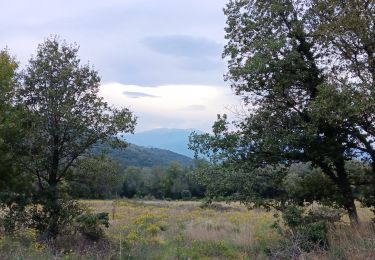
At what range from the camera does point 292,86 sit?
1380 centimetres

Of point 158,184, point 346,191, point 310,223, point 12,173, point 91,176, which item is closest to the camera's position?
point 310,223

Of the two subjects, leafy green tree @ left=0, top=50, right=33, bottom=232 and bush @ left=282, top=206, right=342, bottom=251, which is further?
leafy green tree @ left=0, top=50, right=33, bottom=232

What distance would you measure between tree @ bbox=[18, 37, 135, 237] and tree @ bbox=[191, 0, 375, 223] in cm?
441

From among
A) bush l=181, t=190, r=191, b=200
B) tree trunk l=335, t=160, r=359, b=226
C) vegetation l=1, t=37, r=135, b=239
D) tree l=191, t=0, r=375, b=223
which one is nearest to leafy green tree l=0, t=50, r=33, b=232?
vegetation l=1, t=37, r=135, b=239

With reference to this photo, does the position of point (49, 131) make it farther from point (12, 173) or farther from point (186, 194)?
point (186, 194)

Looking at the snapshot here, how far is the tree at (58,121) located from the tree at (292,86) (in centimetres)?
441

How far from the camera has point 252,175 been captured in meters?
13.9

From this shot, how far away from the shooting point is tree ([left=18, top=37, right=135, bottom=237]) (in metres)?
15.7

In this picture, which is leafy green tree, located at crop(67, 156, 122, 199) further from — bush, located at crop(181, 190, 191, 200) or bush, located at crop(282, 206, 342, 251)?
bush, located at crop(181, 190, 191, 200)

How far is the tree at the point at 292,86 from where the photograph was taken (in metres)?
12.5

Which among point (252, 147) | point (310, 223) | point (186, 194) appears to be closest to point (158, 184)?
point (186, 194)

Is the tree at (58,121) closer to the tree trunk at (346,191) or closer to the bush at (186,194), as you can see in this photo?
the tree trunk at (346,191)

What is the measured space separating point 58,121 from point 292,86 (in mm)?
7863

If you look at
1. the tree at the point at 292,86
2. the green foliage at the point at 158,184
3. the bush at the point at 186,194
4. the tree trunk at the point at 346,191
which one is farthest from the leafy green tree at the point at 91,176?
the green foliage at the point at 158,184
